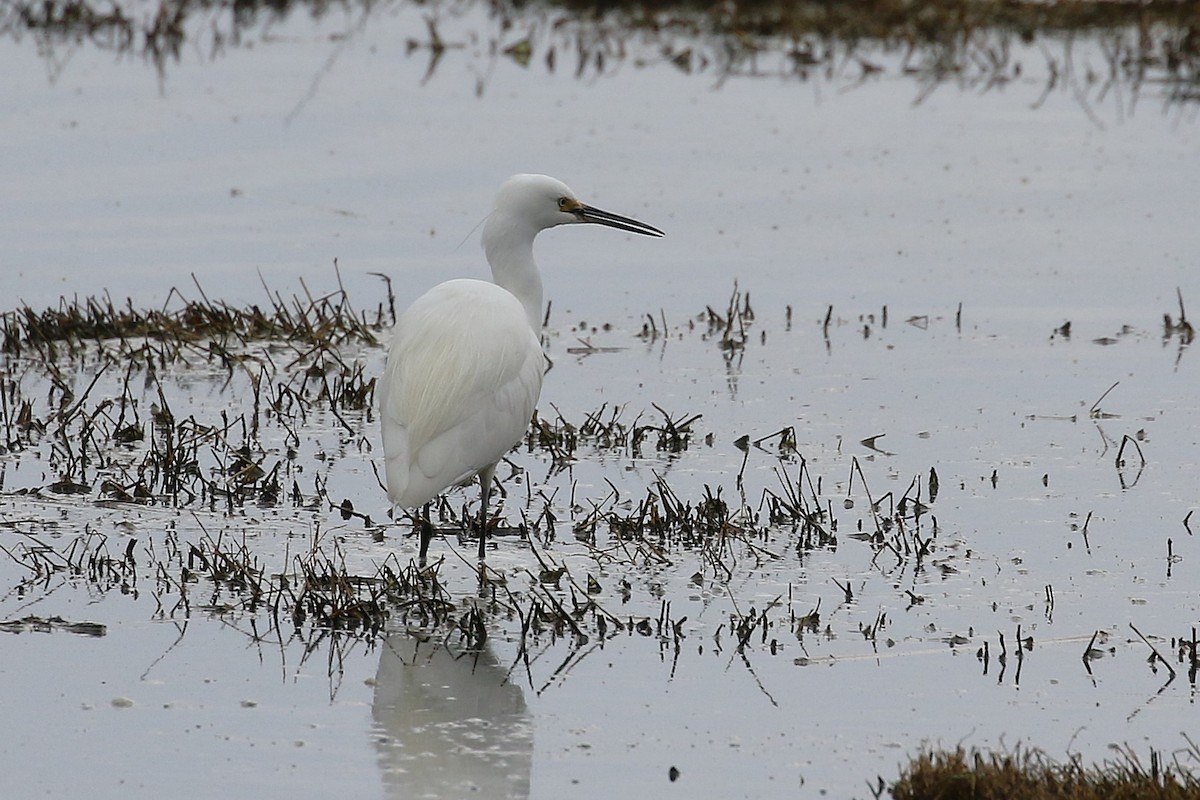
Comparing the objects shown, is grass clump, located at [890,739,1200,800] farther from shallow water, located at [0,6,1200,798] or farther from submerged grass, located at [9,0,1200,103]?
submerged grass, located at [9,0,1200,103]

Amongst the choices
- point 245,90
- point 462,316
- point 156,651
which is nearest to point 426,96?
point 245,90

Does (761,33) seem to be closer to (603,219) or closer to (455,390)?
(603,219)

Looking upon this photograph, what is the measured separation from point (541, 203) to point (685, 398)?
177cm

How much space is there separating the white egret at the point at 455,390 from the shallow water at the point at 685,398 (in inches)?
15.9

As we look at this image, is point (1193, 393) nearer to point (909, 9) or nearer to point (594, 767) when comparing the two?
point (594, 767)

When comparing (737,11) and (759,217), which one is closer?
(759,217)

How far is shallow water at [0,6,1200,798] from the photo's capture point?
5.28 metres

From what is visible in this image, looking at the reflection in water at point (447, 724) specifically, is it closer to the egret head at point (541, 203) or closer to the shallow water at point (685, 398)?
the shallow water at point (685, 398)

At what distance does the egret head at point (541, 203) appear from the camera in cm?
764

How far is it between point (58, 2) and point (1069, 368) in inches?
516

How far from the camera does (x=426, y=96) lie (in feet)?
53.1

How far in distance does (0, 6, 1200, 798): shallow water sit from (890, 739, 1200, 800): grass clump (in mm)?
272

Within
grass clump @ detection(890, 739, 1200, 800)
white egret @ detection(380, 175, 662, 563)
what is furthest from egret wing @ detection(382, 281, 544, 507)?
grass clump @ detection(890, 739, 1200, 800)

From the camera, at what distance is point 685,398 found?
913 cm
